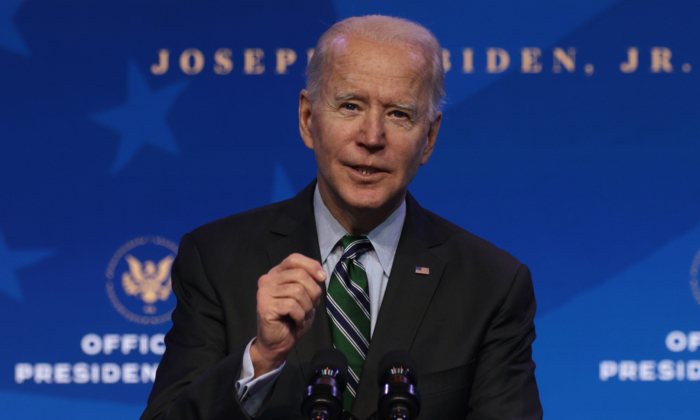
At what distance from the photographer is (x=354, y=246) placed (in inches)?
60.9

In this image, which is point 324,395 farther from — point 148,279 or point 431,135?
point 148,279

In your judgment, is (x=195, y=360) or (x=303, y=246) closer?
(x=195, y=360)

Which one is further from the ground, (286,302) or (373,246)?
(373,246)

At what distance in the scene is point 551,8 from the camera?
2730 mm

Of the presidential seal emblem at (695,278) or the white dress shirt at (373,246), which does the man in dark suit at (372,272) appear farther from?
the presidential seal emblem at (695,278)

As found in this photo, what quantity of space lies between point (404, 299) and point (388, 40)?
594 mm

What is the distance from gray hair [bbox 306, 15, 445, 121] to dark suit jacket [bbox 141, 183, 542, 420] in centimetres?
31

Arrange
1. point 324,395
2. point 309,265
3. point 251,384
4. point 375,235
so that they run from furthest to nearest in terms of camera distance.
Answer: point 375,235 < point 251,384 < point 309,265 < point 324,395

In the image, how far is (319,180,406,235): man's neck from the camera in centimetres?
155

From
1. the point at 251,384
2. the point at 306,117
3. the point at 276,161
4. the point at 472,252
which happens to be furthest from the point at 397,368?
the point at 276,161

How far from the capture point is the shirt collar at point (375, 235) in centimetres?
157

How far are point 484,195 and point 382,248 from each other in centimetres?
128

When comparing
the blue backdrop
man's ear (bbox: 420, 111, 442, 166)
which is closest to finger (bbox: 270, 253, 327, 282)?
man's ear (bbox: 420, 111, 442, 166)

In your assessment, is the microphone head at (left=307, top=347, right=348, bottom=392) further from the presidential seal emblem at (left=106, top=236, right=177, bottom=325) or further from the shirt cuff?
the presidential seal emblem at (left=106, top=236, right=177, bottom=325)
